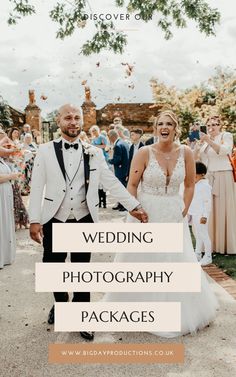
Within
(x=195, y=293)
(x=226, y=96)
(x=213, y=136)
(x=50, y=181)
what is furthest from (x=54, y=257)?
(x=226, y=96)

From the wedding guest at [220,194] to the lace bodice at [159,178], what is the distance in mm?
2222

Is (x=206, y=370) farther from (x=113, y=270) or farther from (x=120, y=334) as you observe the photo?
(x=113, y=270)

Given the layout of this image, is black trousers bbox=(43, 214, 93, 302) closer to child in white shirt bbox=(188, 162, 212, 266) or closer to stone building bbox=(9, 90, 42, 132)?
child in white shirt bbox=(188, 162, 212, 266)

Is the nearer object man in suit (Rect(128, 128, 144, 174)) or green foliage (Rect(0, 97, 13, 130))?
man in suit (Rect(128, 128, 144, 174))

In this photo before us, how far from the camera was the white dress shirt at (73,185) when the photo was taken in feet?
12.2

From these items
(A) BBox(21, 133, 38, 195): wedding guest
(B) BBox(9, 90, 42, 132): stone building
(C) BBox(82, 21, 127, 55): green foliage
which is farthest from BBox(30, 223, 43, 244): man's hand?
(B) BBox(9, 90, 42, 132): stone building

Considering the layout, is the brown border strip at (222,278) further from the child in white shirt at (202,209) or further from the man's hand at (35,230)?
the man's hand at (35,230)

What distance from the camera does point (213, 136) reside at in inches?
246

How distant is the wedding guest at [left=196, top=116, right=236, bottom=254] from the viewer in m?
6.25

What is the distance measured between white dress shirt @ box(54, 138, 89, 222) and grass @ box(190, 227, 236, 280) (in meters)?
2.56

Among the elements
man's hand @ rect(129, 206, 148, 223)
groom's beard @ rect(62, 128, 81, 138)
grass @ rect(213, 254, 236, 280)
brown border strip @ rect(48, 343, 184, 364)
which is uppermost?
groom's beard @ rect(62, 128, 81, 138)

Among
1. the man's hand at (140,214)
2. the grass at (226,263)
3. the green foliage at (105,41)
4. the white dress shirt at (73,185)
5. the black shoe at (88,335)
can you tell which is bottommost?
the black shoe at (88,335)

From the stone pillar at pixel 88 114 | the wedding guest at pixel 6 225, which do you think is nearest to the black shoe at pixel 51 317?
the wedding guest at pixel 6 225

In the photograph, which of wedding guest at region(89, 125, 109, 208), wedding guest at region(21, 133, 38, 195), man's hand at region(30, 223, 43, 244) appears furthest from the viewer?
wedding guest at region(21, 133, 38, 195)
